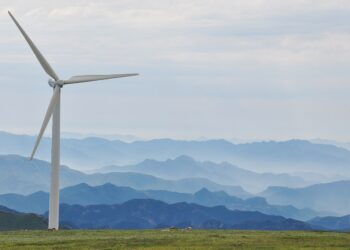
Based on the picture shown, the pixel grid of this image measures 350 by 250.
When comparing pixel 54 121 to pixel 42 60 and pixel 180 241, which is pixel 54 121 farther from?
pixel 180 241

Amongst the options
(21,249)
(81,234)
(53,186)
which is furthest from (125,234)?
(21,249)

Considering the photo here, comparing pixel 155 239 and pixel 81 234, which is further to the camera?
pixel 81 234

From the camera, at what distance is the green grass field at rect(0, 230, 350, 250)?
102 m

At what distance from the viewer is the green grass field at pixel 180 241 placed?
102 m

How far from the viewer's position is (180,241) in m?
108

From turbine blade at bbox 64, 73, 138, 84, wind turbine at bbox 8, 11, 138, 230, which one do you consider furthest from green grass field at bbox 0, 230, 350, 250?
turbine blade at bbox 64, 73, 138, 84

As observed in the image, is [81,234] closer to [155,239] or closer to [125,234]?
[125,234]

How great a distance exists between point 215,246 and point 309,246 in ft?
35.4

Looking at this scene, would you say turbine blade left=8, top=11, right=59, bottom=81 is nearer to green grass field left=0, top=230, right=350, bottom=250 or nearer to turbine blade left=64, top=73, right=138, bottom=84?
turbine blade left=64, top=73, right=138, bottom=84

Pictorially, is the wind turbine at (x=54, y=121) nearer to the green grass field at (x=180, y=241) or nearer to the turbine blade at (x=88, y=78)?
the turbine blade at (x=88, y=78)

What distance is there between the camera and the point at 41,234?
12644 cm

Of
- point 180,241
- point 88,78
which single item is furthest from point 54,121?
point 180,241

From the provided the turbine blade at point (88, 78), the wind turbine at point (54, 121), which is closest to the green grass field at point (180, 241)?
the wind turbine at point (54, 121)

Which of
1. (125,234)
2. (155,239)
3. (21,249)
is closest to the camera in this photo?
(21,249)
